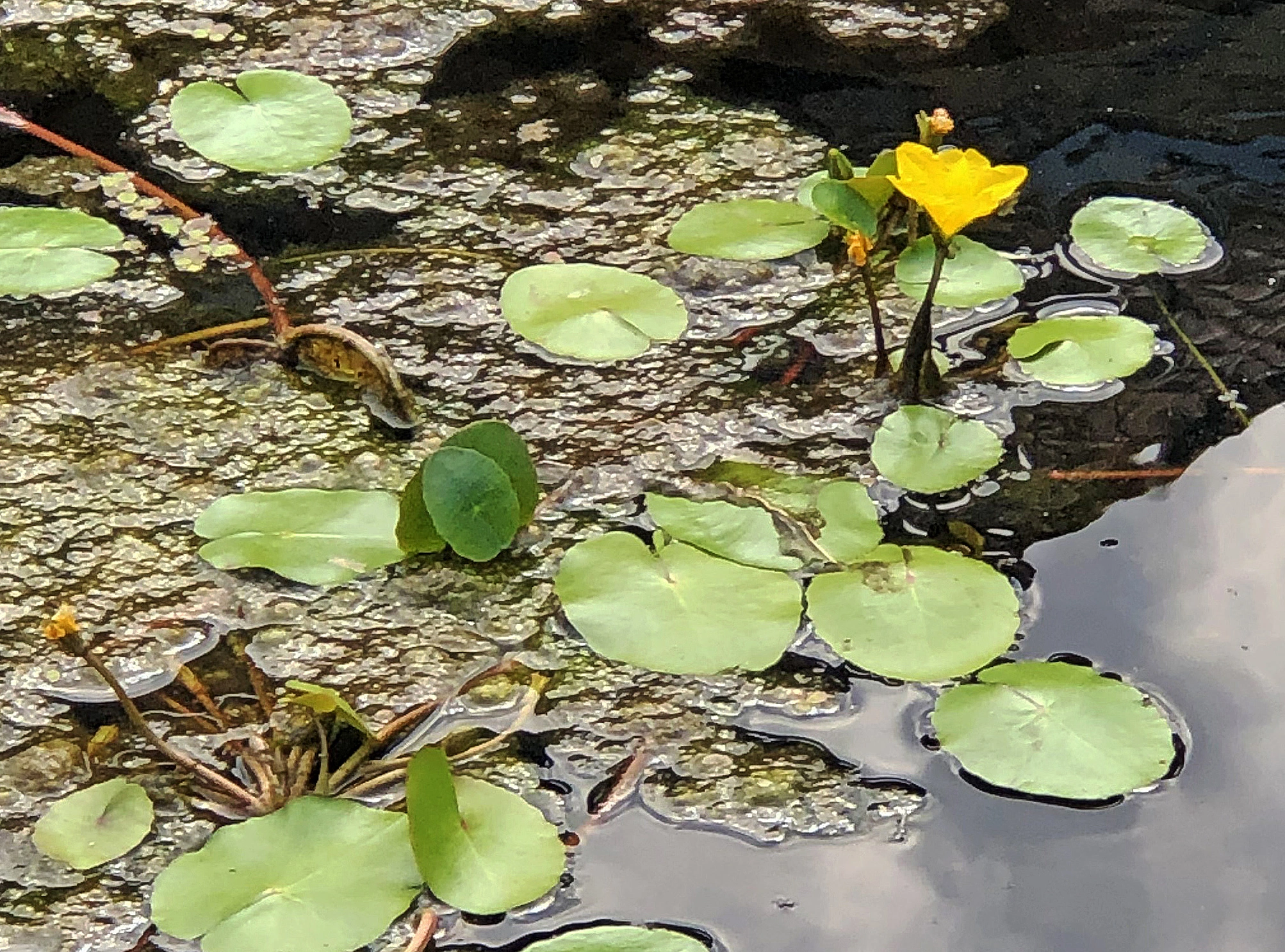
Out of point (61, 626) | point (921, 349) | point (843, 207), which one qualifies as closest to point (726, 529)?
point (921, 349)

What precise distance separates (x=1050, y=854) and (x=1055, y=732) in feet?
0.25

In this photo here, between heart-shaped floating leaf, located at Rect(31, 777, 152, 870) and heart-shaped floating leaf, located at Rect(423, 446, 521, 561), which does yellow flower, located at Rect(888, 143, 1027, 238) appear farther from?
heart-shaped floating leaf, located at Rect(31, 777, 152, 870)

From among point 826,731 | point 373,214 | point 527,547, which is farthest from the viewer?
point 373,214

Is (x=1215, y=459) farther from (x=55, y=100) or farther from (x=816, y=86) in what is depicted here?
(x=55, y=100)

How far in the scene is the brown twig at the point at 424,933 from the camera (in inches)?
31.4

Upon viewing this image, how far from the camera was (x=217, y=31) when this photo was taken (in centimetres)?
157

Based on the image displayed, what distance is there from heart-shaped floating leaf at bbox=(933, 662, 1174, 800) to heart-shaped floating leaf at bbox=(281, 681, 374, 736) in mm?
348

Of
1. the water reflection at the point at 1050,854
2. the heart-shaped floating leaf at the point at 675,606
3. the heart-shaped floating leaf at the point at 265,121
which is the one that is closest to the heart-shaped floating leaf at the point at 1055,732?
the water reflection at the point at 1050,854

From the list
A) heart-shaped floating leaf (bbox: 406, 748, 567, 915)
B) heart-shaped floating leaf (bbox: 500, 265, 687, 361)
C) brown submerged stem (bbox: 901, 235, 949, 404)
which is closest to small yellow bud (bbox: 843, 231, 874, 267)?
brown submerged stem (bbox: 901, 235, 949, 404)

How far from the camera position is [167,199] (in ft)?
4.41

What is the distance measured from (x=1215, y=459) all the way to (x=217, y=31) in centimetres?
109

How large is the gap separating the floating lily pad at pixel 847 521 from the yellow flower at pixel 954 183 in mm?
208

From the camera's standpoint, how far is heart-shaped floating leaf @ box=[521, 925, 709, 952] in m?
0.78

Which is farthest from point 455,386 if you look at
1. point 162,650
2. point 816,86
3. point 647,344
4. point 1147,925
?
point 1147,925
